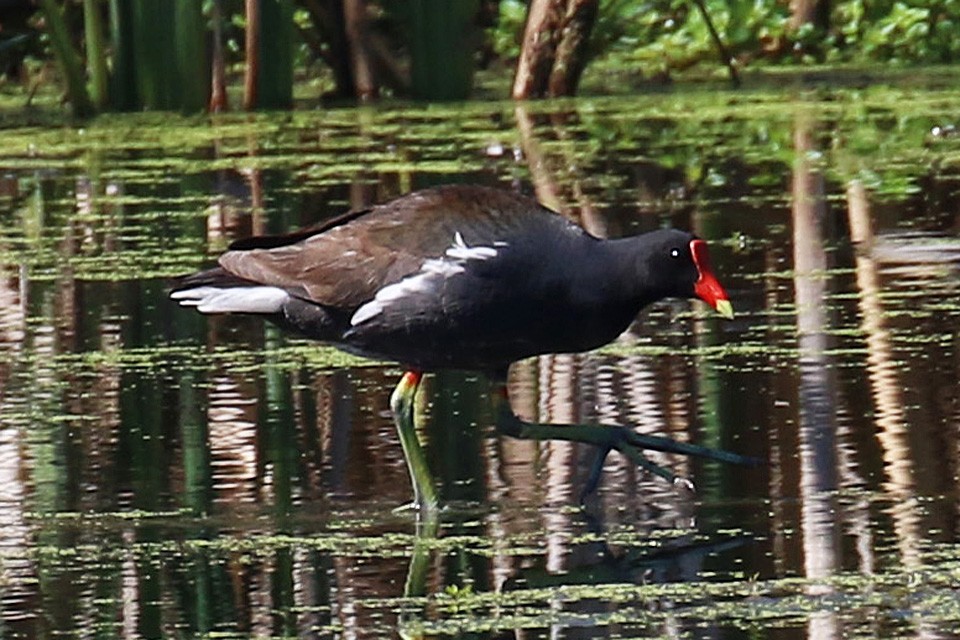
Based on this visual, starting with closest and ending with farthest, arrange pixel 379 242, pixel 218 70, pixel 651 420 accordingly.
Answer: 1. pixel 379 242
2. pixel 651 420
3. pixel 218 70

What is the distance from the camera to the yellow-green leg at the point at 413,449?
20.2 feet

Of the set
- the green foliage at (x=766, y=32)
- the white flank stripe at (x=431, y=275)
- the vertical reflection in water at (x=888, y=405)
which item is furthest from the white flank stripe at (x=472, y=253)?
the green foliage at (x=766, y=32)

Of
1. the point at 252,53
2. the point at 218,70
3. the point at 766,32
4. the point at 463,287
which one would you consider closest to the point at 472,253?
the point at 463,287

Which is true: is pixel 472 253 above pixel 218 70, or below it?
below

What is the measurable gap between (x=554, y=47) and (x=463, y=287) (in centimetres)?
1213

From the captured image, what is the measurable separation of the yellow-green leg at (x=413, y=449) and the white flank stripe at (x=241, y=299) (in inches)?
13.9

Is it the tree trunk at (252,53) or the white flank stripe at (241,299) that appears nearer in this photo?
the white flank stripe at (241,299)

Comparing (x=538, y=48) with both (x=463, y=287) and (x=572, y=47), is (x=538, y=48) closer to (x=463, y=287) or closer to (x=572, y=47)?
(x=572, y=47)

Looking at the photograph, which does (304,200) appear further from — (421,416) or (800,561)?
(800,561)

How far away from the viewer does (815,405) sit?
7141 mm

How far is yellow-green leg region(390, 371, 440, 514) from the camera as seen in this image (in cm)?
616

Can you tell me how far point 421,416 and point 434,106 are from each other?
34.0ft

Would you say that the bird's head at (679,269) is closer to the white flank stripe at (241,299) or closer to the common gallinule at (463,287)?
the common gallinule at (463,287)

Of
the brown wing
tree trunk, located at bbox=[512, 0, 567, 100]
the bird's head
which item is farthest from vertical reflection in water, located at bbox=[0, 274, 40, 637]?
Result: tree trunk, located at bbox=[512, 0, 567, 100]
